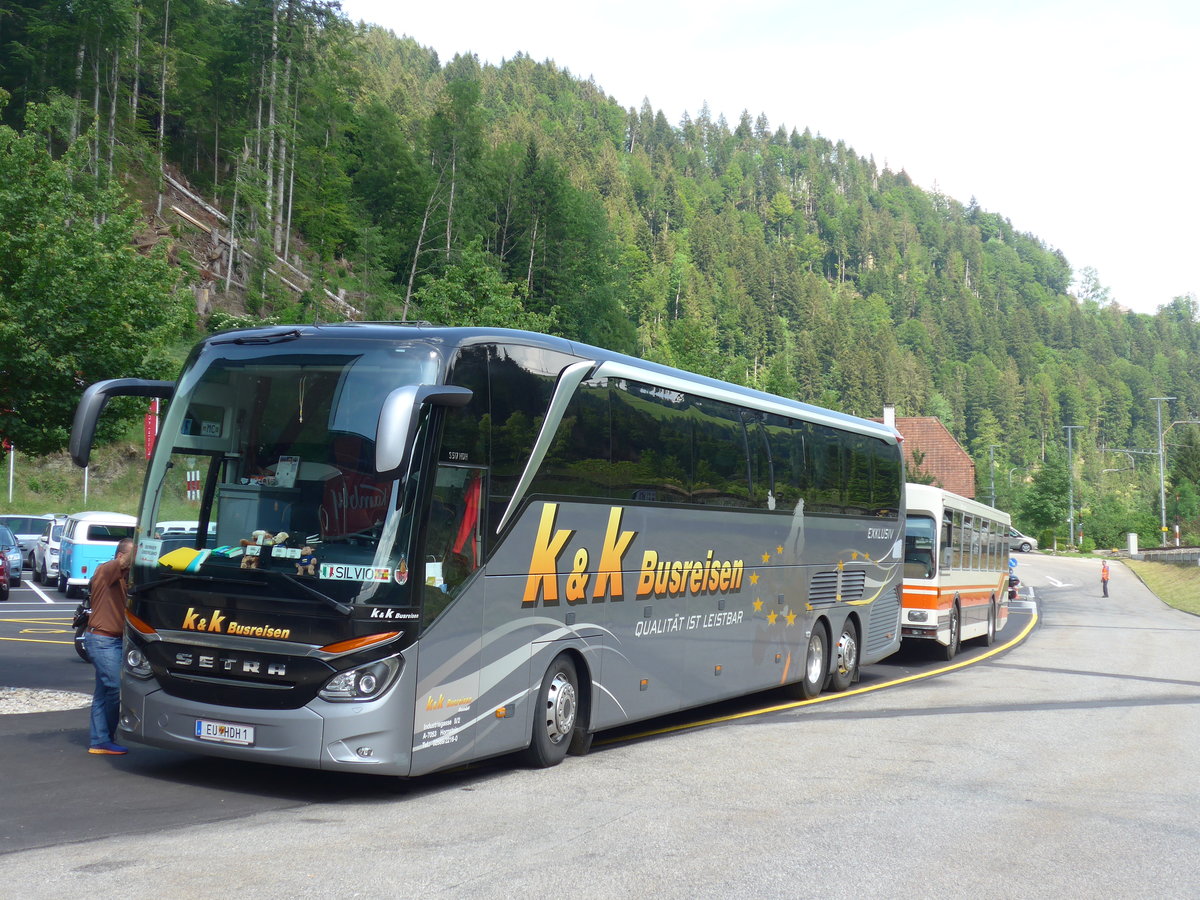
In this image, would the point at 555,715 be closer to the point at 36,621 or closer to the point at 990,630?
the point at 36,621

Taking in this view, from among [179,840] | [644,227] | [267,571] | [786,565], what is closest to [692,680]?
[786,565]

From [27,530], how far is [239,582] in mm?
36219

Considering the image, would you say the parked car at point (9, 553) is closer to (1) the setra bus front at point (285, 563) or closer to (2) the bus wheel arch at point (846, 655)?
(2) the bus wheel arch at point (846, 655)

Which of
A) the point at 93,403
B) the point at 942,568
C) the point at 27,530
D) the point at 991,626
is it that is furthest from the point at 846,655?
the point at 27,530

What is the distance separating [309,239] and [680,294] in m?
104

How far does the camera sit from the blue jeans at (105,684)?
1000 centimetres

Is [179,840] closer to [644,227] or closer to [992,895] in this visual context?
[992,895]

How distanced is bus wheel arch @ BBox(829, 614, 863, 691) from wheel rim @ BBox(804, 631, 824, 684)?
455 mm

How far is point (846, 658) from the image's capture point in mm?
18281

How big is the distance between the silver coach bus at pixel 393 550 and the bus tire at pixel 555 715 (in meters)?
0.03

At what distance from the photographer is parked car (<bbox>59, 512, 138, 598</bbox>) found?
96.7 ft

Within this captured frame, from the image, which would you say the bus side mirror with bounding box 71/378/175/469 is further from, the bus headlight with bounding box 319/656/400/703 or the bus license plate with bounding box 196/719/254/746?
the bus headlight with bounding box 319/656/400/703

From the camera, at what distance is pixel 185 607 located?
9.07 m

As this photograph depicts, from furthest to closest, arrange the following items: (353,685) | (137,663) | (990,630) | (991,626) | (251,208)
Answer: (251,208), (991,626), (990,630), (137,663), (353,685)
